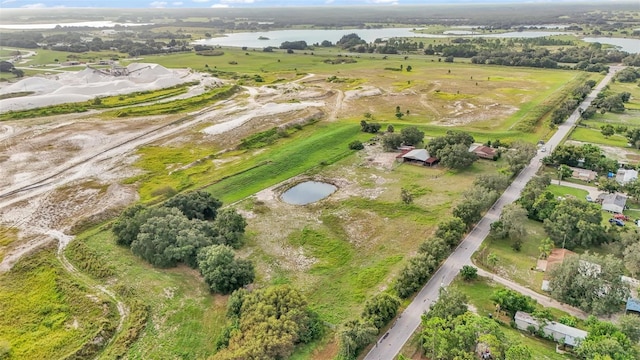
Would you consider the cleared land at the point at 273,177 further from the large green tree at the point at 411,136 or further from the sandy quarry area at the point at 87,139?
the large green tree at the point at 411,136

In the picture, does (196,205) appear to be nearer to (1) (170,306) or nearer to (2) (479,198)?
(1) (170,306)

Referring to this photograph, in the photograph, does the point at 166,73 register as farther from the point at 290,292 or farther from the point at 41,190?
the point at 290,292

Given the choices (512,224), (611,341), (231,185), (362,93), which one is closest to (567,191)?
(512,224)

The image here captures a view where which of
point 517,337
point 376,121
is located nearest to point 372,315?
point 517,337

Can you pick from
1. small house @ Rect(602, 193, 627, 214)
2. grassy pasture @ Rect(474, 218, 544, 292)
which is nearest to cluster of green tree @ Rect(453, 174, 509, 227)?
grassy pasture @ Rect(474, 218, 544, 292)

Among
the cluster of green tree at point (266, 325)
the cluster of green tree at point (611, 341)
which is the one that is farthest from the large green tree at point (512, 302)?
the cluster of green tree at point (266, 325)

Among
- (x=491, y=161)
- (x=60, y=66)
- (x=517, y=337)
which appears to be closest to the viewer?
(x=517, y=337)
